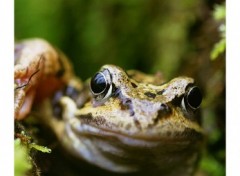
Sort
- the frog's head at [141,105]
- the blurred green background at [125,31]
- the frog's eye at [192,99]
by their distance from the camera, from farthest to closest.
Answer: the blurred green background at [125,31], the frog's eye at [192,99], the frog's head at [141,105]

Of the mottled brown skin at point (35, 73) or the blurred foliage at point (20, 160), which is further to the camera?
the mottled brown skin at point (35, 73)

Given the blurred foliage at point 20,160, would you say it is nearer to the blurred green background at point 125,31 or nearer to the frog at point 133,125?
the frog at point 133,125

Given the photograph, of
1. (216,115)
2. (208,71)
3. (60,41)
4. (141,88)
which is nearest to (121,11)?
(60,41)

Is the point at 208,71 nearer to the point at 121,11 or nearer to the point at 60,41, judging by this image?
the point at 121,11

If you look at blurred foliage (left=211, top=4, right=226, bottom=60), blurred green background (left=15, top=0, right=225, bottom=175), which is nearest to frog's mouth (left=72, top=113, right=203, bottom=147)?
blurred foliage (left=211, top=4, right=226, bottom=60)
